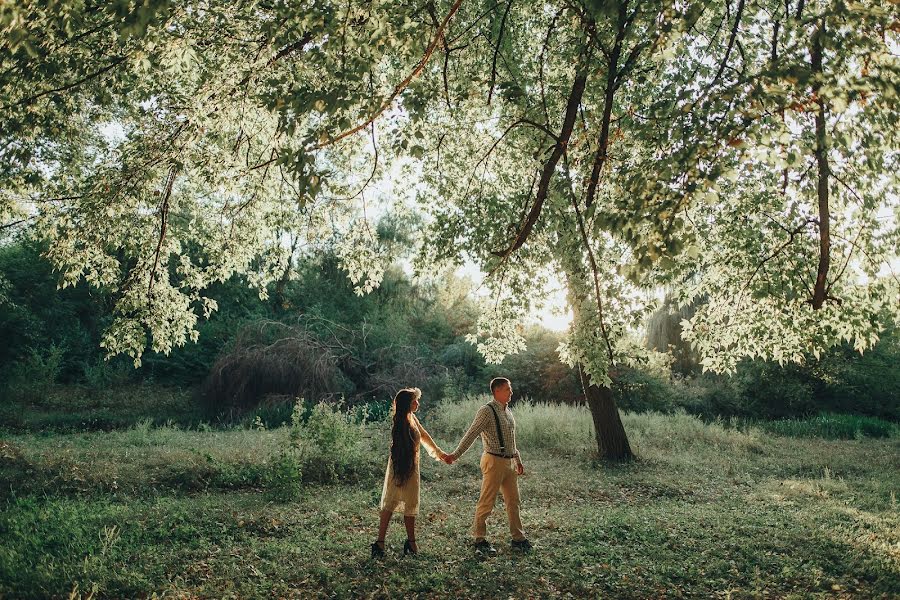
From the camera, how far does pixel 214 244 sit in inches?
364

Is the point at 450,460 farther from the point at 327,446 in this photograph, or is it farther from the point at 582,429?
the point at 582,429

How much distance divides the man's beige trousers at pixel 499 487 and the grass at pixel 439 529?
383 millimetres

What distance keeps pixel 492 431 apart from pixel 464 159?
508 cm

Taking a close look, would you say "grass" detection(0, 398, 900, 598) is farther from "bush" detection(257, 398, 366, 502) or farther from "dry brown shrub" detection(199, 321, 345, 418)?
"dry brown shrub" detection(199, 321, 345, 418)

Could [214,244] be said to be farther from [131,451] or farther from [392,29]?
[131,451]

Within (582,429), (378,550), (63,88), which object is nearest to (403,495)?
(378,550)

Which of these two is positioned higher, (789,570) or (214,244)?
(214,244)

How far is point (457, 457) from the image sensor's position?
6945 mm

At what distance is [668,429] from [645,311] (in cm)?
1108

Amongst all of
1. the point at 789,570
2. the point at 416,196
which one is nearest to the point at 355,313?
the point at 416,196

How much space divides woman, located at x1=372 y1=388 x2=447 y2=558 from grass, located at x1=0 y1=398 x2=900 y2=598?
0.34m

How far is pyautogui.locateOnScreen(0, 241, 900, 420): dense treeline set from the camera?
19891 millimetres

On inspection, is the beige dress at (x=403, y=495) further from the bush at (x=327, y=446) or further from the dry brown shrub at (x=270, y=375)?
the dry brown shrub at (x=270, y=375)

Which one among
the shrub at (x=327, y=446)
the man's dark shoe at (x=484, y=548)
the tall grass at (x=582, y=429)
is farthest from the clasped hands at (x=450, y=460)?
the tall grass at (x=582, y=429)
